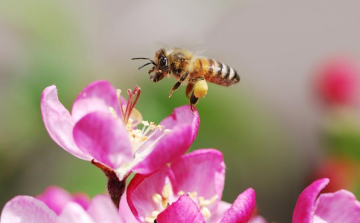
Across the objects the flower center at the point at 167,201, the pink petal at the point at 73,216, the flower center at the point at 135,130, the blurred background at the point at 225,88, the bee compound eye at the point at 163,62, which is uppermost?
the bee compound eye at the point at 163,62

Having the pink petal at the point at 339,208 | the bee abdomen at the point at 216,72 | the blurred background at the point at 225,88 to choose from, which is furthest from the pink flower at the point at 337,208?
the blurred background at the point at 225,88

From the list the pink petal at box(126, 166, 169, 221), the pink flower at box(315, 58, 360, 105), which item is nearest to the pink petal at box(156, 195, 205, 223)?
the pink petal at box(126, 166, 169, 221)

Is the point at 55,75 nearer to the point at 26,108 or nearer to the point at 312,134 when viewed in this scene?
the point at 26,108

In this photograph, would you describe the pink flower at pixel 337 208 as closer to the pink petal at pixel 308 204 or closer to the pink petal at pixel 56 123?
the pink petal at pixel 308 204

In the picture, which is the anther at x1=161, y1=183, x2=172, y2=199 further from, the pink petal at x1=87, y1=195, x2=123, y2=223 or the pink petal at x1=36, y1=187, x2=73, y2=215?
the pink petal at x1=36, y1=187, x2=73, y2=215

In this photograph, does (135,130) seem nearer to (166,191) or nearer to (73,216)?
(166,191)
